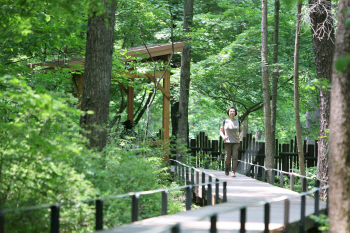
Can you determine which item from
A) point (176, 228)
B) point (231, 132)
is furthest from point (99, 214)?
point (231, 132)

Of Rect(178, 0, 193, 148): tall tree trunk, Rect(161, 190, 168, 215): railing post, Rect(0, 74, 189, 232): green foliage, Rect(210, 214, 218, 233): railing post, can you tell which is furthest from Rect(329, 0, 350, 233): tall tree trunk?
Rect(178, 0, 193, 148): tall tree trunk

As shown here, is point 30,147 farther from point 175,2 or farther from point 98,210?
point 175,2

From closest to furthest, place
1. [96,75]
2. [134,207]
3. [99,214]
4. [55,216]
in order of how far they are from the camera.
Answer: [55,216] < [99,214] < [134,207] < [96,75]

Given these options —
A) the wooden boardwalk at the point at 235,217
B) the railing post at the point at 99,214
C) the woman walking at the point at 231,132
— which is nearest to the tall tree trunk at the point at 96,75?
the wooden boardwalk at the point at 235,217

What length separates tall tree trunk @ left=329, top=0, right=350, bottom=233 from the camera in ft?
18.7

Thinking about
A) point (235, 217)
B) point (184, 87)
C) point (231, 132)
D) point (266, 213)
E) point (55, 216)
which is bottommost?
point (235, 217)

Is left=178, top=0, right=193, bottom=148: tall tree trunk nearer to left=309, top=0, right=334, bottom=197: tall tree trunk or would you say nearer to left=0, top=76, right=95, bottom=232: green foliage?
left=309, top=0, right=334, bottom=197: tall tree trunk

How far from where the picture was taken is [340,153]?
5.74 metres

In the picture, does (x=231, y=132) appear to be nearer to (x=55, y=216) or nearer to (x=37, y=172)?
(x=37, y=172)

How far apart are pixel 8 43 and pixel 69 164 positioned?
370 centimetres

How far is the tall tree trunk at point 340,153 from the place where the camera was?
5699 millimetres

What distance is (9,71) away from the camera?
9586mm

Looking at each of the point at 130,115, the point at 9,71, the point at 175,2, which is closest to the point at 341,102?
the point at 9,71

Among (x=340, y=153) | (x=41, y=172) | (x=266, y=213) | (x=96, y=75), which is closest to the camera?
(x=340, y=153)
